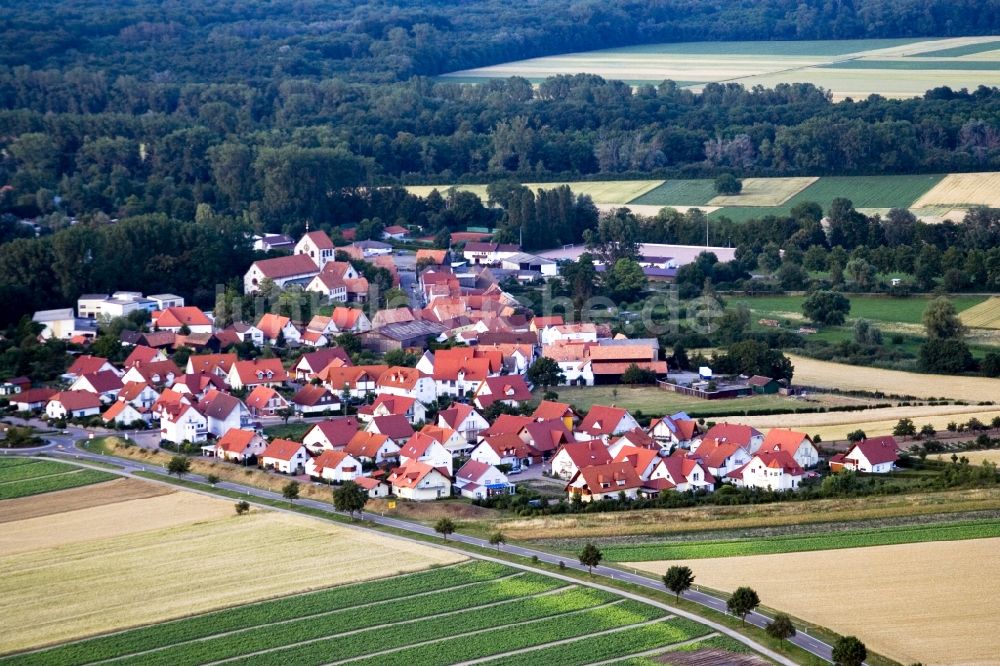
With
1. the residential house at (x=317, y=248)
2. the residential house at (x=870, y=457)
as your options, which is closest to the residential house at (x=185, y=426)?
the residential house at (x=870, y=457)

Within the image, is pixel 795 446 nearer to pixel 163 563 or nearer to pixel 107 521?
pixel 163 563

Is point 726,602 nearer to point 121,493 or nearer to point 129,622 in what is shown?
point 129,622

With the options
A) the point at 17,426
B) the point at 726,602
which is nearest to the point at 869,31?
the point at 17,426

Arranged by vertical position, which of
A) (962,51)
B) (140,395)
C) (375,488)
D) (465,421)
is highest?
(962,51)

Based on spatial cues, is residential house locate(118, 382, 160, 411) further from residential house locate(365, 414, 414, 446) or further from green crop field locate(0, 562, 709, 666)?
green crop field locate(0, 562, 709, 666)

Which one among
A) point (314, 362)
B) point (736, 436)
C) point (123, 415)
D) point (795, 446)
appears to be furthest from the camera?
point (314, 362)

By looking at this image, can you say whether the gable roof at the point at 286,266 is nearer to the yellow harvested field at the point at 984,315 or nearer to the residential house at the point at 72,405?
the residential house at the point at 72,405

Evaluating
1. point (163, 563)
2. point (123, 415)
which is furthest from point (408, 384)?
point (163, 563)

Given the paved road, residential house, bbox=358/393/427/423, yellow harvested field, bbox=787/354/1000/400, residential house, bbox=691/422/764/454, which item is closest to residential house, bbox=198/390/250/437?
the paved road
